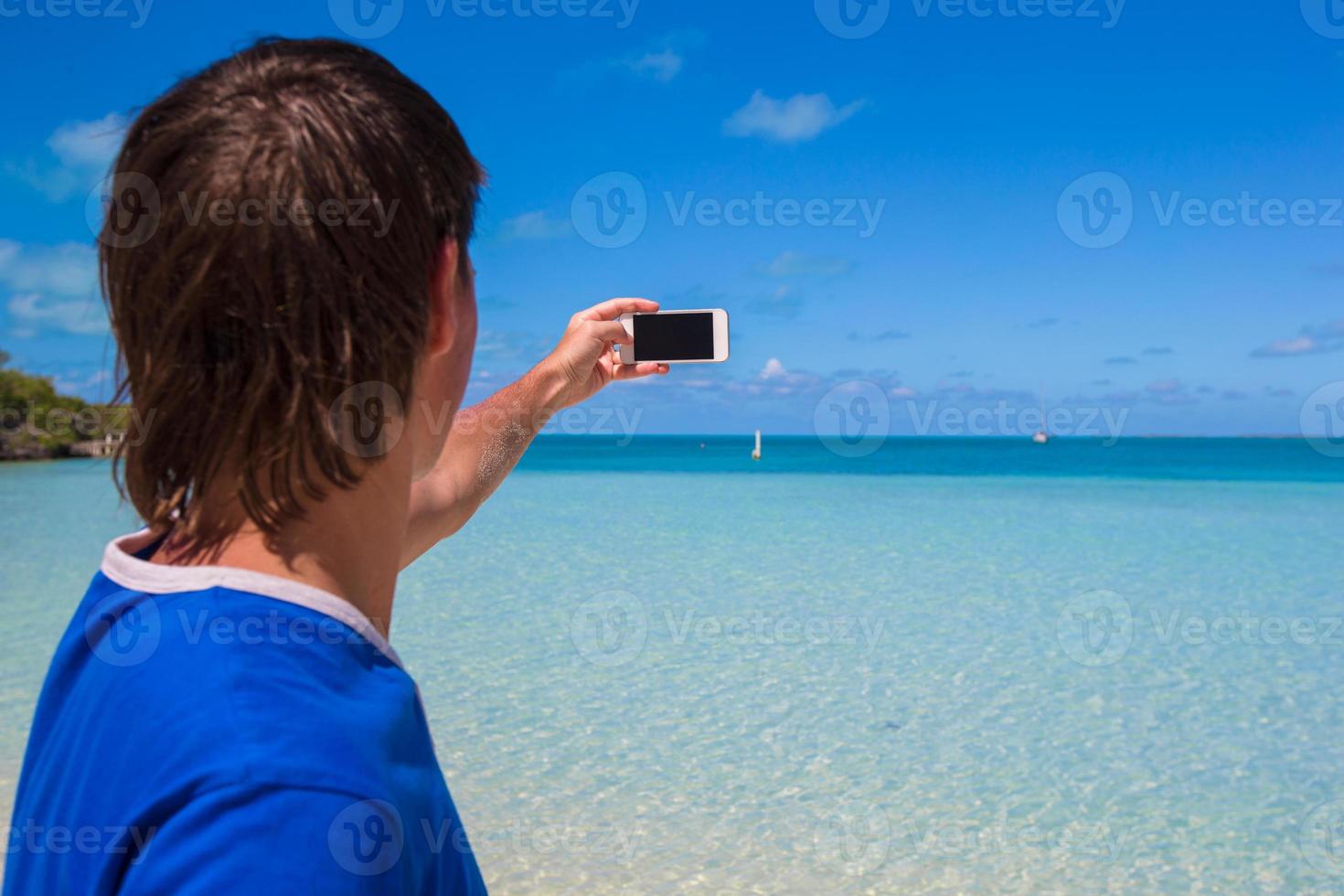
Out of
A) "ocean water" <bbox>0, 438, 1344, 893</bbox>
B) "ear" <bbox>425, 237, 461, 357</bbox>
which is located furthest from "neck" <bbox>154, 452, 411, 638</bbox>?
"ocean water" <bbox>0, 438, 1344, 893</bbox>

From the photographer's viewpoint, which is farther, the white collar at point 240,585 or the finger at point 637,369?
the finger at point 637,369

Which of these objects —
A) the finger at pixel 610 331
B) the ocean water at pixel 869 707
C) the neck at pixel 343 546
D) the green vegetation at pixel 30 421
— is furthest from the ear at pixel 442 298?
the green vegetation at pixel 30 421

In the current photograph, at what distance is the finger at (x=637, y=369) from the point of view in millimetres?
2234

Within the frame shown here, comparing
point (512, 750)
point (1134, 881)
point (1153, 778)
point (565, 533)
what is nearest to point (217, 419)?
point (1134, 881)

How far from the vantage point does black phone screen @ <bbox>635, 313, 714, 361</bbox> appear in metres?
2.21

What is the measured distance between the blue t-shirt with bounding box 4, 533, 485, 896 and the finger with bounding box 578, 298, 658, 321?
4.91 ft

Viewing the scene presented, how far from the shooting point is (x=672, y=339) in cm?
222

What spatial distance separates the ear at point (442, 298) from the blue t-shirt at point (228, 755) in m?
0.27

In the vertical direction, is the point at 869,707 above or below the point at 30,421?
→ below

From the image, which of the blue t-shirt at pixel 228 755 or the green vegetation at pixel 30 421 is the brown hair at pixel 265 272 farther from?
the green vegetation at pixel 30 421

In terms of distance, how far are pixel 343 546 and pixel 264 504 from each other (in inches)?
3.0

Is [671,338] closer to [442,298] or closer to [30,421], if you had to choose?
[442,298]

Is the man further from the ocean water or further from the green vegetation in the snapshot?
the green vegetation

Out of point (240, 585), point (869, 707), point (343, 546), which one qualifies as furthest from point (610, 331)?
point (869, 707)
